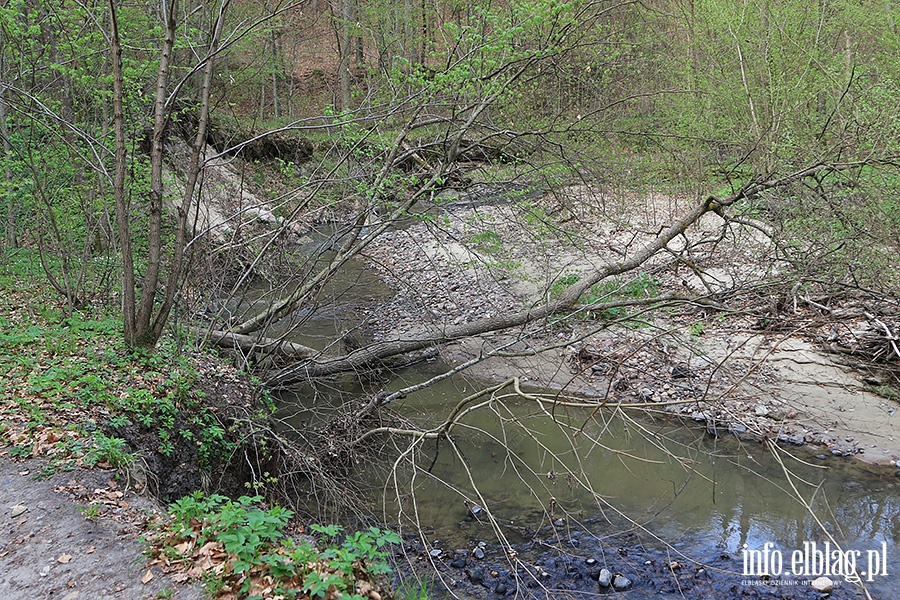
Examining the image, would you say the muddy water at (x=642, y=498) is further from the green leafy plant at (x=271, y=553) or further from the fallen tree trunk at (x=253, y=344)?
the green leafy plant at (x=271, y=553)

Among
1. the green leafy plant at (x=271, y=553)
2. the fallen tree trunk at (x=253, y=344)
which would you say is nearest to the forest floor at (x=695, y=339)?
the fallen tree trunk at (x=253, y=344)

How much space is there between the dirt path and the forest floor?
11.4 ft

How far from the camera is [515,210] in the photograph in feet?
25.7

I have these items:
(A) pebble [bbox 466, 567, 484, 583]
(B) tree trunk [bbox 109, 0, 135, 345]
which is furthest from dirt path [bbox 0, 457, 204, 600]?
(A) pebble [bbox 466, 567, 484, 583]

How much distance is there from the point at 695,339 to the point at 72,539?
27.4 feet

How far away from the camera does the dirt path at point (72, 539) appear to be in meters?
3.03

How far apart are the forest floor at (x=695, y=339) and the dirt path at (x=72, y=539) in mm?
3483

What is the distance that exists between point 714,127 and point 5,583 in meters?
14.3

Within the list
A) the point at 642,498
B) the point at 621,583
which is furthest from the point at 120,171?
the point at 642,498

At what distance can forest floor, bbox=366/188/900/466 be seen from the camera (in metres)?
6.84

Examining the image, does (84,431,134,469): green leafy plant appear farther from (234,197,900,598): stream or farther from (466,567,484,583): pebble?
(466,567,484,583): pebble

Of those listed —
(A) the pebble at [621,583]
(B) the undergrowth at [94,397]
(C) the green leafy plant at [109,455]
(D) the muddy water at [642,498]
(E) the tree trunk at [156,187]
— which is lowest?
(A) the pebble at [621,583]

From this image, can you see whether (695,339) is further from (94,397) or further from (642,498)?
(94,397)

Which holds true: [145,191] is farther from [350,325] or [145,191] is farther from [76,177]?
[350,325]
